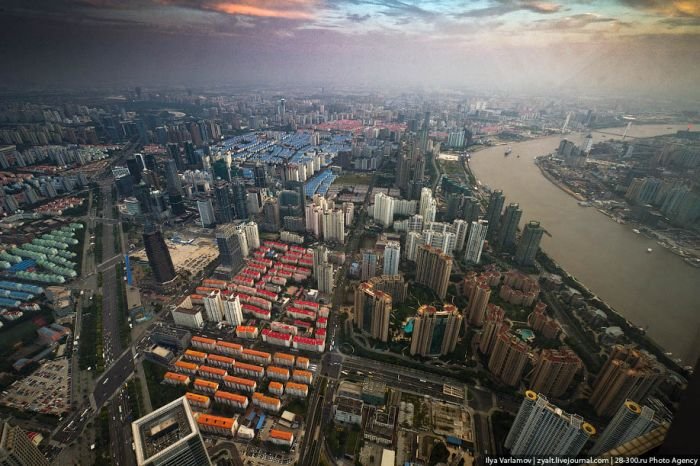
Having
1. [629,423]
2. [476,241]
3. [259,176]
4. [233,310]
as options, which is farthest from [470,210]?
[259,176]

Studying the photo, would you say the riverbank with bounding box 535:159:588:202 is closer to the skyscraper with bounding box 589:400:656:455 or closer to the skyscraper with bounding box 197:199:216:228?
the skyscraper with bounding box 589:400:656:455

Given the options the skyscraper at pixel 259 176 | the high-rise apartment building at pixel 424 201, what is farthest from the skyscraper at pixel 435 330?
the skyscraper at pixel 259 176

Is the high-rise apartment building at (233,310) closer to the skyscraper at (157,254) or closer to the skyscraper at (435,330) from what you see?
the skyscraper at (157,254)

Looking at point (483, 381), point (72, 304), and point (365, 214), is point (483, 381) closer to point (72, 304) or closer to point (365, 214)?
point (365, 214)

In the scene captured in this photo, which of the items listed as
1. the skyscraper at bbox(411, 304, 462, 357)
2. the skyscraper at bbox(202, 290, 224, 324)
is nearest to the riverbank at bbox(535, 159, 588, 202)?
the skyscraper at bbox(411, 304, 462, 357)

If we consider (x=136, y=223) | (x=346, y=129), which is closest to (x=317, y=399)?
(x=136, y=223)
